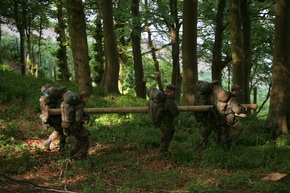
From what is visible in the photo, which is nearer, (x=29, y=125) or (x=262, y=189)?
(x=262, y=189)

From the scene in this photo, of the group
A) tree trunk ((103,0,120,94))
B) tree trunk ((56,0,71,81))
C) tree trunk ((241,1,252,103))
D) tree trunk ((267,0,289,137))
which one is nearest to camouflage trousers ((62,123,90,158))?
tree trunk ((267,0,289,137))

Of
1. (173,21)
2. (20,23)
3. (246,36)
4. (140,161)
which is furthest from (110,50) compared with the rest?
(20,23)

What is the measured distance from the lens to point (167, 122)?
855 cm

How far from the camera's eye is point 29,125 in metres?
11.3

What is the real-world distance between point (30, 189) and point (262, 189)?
455 centimetres

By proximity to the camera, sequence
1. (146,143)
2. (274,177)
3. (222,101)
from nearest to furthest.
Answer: (274,177) < (222,101) < (146,143)

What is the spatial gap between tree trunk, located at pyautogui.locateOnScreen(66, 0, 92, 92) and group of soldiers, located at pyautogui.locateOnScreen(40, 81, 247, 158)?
13.7 feet

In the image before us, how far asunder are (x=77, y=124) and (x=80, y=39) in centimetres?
559

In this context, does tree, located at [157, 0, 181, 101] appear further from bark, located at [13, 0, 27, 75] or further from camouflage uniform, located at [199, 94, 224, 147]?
camouflage uniform, located at [199, 94, 224, 147]

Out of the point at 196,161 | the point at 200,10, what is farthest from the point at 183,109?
the point at 200,10

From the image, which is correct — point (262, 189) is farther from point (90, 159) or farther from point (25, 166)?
point (25, 166)

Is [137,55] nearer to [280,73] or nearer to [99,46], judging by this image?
[99,46]

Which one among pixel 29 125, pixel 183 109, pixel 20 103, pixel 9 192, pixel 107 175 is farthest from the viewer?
pixel 20 103

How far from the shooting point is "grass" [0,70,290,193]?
673 centimetres
